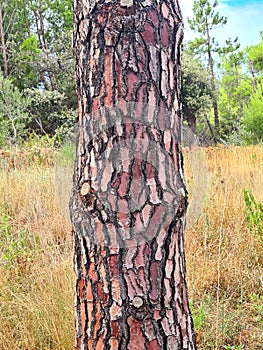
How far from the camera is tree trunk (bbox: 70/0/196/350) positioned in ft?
2.99

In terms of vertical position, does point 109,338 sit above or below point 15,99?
below

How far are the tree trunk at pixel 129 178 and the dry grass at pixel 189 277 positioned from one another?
2.02 feet

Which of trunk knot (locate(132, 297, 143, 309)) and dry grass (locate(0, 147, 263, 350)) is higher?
trunk knot (locate(132, 297, 143, 309))

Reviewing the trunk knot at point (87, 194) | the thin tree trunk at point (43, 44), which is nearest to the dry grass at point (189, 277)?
the trunk knot at point (87, 194)

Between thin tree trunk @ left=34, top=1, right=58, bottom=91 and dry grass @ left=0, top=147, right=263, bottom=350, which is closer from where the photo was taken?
dry grass @ left=0, top=147, right=263, bottom=350

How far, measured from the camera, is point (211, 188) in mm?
3164

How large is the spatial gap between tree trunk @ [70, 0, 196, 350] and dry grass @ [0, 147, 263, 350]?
62cm

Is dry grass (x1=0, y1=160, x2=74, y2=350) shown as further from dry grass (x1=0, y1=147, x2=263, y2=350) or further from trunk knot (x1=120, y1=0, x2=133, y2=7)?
trunk knot (x1=120, y1=0, x2=133, y2=7)

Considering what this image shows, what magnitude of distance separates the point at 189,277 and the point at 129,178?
1238 mm

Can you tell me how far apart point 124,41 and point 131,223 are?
0.46 meters

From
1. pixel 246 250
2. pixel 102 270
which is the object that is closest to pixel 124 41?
pixel 102 270

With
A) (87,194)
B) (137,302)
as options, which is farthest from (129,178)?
(137,302)

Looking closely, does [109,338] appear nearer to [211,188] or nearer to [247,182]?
[211,188]

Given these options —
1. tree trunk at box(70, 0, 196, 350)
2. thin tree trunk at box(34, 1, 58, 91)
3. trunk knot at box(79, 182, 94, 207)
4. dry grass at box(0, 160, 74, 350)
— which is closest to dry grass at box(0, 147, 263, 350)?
dry grass at box(0, 160, 74, 350)
